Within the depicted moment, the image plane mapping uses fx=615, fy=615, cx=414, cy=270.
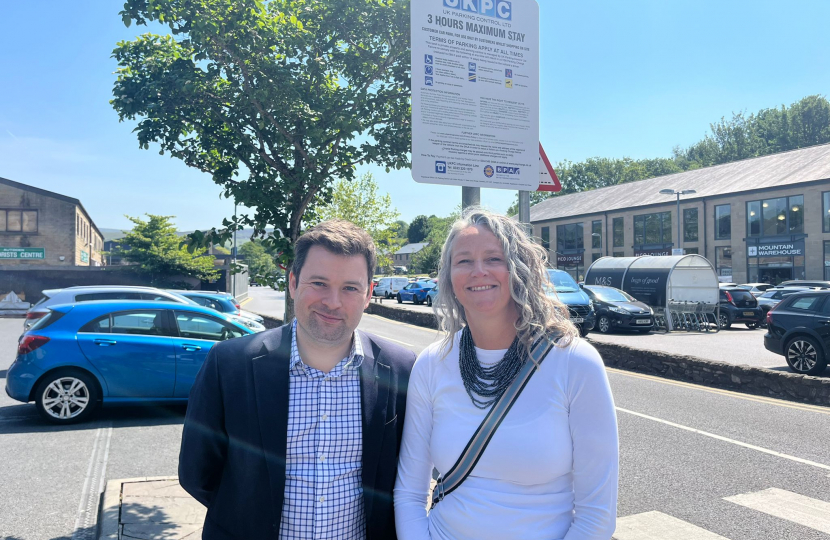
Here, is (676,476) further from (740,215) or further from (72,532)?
(740,215)

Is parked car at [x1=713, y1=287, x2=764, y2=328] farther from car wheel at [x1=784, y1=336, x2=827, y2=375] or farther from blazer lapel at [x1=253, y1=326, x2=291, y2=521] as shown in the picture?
blazer lapel at [x1=253, y1=326, x2=291, y2=521]

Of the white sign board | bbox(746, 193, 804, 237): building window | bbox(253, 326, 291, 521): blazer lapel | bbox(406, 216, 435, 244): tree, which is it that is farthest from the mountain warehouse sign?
bbox(406, 216, 435, 244): tree

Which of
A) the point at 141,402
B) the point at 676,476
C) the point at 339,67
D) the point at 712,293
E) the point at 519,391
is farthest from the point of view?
the point at 712,293

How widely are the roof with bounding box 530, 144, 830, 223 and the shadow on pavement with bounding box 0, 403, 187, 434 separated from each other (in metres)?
38.2

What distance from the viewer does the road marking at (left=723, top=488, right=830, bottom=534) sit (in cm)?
459

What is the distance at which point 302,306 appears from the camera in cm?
216

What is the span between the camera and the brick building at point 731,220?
3659 centimetres

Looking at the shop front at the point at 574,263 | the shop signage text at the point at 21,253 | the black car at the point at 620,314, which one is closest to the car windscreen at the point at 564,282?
the black car at the point at 620,314

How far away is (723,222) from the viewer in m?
41.6

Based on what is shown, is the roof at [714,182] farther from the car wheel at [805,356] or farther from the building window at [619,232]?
the car wheel at [805,356]

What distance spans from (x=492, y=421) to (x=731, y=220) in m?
44.3

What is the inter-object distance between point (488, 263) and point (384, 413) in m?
0.63

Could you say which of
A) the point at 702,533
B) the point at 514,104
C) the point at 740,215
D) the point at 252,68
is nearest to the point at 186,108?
the point at 252,68

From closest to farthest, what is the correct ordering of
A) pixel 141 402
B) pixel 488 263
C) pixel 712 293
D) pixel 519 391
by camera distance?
1. pixel 519 391
2. pixel 488 263
3. pixel 141 402
4. pixel 712 293
